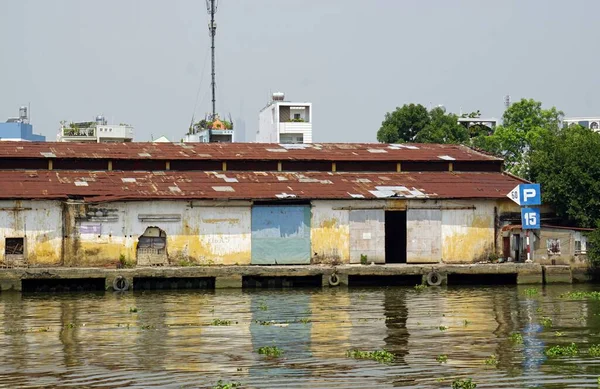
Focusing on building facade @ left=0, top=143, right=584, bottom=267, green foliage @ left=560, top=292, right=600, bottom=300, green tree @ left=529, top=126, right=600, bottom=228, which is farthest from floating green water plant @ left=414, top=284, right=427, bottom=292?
green tree @ left=529, top=126, right=600, bottom=228

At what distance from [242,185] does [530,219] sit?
12.3 metres

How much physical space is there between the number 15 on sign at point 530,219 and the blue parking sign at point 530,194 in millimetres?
756

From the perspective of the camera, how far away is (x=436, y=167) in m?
51.5

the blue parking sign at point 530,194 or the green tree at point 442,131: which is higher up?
the green tree at point 442,131

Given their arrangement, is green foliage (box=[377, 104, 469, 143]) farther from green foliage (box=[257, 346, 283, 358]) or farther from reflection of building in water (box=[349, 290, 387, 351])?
green foliage (box=[257, 346, 283, 358])

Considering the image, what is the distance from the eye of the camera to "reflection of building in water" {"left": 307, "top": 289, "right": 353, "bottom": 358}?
2488 cm

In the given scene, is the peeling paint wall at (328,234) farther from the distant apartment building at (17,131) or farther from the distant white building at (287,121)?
the distant apartment building at (17,131)

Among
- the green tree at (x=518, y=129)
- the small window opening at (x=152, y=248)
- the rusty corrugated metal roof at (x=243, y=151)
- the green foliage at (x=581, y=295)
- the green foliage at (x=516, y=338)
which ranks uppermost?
the green tree at (x=518, y=129)

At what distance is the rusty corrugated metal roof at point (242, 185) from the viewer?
146 feet

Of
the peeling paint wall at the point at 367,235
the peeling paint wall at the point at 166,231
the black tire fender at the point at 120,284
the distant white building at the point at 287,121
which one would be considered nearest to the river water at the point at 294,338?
the black tire fender at the point at 120,284

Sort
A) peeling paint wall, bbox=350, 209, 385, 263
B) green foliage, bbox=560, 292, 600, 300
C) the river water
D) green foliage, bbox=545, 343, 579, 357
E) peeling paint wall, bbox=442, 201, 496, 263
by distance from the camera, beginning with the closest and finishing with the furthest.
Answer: the river water, green foliage, bbox=545, 343, 579, 357, green foliage, bbox=560, 292, 600, 300, peeling paint wall, bbox=350, 209, 385, 263, peeling paint wall, bbox=442, 201, 496, 263

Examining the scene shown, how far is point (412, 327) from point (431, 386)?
30.5 ft

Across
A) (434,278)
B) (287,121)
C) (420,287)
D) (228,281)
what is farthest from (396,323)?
(287,121)

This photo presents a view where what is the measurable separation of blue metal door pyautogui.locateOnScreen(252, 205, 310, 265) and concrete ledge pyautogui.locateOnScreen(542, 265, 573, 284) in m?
9.92
